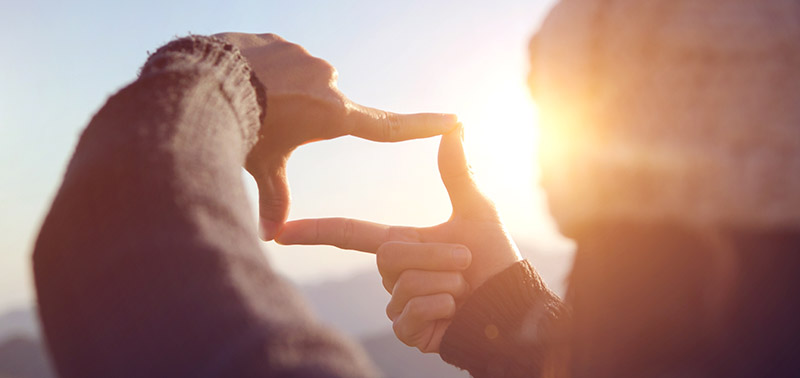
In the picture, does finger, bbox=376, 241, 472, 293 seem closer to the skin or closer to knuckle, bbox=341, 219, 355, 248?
the skin

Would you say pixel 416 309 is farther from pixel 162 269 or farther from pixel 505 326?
pixel 162 269

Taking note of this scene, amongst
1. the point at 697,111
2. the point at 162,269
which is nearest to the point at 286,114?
the point at 162,269

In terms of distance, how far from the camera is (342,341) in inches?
26.6

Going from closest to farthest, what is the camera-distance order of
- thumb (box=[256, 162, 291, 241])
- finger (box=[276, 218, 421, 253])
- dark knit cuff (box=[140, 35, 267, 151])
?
dark knit cuff (box=[140, 35, 267, 151])
thumb (box=[256, 162, 291, 241])
finger (box=[276, 218, 421, 253])

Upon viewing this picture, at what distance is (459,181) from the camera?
7.17ft

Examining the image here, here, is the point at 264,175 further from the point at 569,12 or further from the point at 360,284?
the point at 360,284

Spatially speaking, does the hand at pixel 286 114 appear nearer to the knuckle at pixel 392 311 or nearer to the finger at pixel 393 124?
the finger at pixel 393 124

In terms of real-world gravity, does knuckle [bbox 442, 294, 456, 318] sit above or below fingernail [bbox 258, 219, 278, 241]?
below

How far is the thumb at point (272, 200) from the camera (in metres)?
1.83

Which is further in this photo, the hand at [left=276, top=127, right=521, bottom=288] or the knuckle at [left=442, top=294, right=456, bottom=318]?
the hand at [left=276, top=127, right=521, bottom=288]

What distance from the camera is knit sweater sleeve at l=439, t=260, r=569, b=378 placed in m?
1.66

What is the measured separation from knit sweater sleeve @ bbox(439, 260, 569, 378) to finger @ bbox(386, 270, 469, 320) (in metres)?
0.08

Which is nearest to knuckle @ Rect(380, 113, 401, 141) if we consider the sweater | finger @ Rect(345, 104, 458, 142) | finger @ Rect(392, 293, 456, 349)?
finger @ Rect(345, 104, 458, 142)

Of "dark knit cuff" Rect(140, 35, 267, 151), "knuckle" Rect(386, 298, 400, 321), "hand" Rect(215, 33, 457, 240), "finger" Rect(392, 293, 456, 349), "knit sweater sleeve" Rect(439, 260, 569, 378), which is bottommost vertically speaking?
"knit sweater sleeve" Rect(439, 260, 569, 378)
